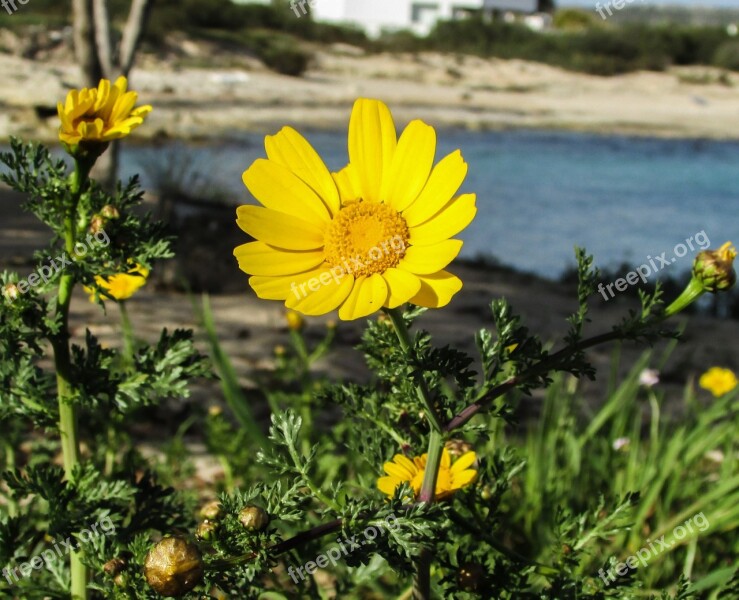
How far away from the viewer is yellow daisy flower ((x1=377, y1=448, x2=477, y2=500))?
3.56 feet

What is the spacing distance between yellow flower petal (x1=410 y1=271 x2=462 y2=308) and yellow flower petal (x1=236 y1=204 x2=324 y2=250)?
0.15m

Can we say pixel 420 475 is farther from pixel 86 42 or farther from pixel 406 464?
pixel 86 42

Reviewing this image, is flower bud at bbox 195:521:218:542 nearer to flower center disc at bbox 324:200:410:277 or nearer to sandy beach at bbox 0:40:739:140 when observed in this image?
flower center disc at bbox 324:200:410:277

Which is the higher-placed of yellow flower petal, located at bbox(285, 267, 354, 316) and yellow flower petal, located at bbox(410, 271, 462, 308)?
yellow flower petal, located at bbox(410, 271, 462, 308)

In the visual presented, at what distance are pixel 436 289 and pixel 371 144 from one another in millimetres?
235

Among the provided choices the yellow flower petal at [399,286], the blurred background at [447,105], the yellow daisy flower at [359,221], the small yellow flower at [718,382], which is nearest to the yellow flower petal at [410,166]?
the yellow daisy flower at [359,221]

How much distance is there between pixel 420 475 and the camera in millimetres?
1114

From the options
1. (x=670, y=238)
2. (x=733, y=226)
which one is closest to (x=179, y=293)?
(x=670, y=238)

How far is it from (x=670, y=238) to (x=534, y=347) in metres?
9.38

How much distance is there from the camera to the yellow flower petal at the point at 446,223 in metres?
0.91

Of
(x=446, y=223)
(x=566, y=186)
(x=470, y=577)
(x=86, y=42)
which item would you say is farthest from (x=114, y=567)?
(x=566, y=186)

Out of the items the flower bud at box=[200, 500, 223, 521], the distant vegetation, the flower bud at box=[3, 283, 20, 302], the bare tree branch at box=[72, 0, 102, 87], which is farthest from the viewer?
the distant vegetation

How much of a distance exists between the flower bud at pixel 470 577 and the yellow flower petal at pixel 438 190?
47 centimetres

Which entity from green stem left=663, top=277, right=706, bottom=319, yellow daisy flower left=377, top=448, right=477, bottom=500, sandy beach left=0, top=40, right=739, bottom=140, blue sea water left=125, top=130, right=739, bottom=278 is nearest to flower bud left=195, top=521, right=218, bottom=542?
yellow daisy flower left=377, top=448, right=477, bottom=500
